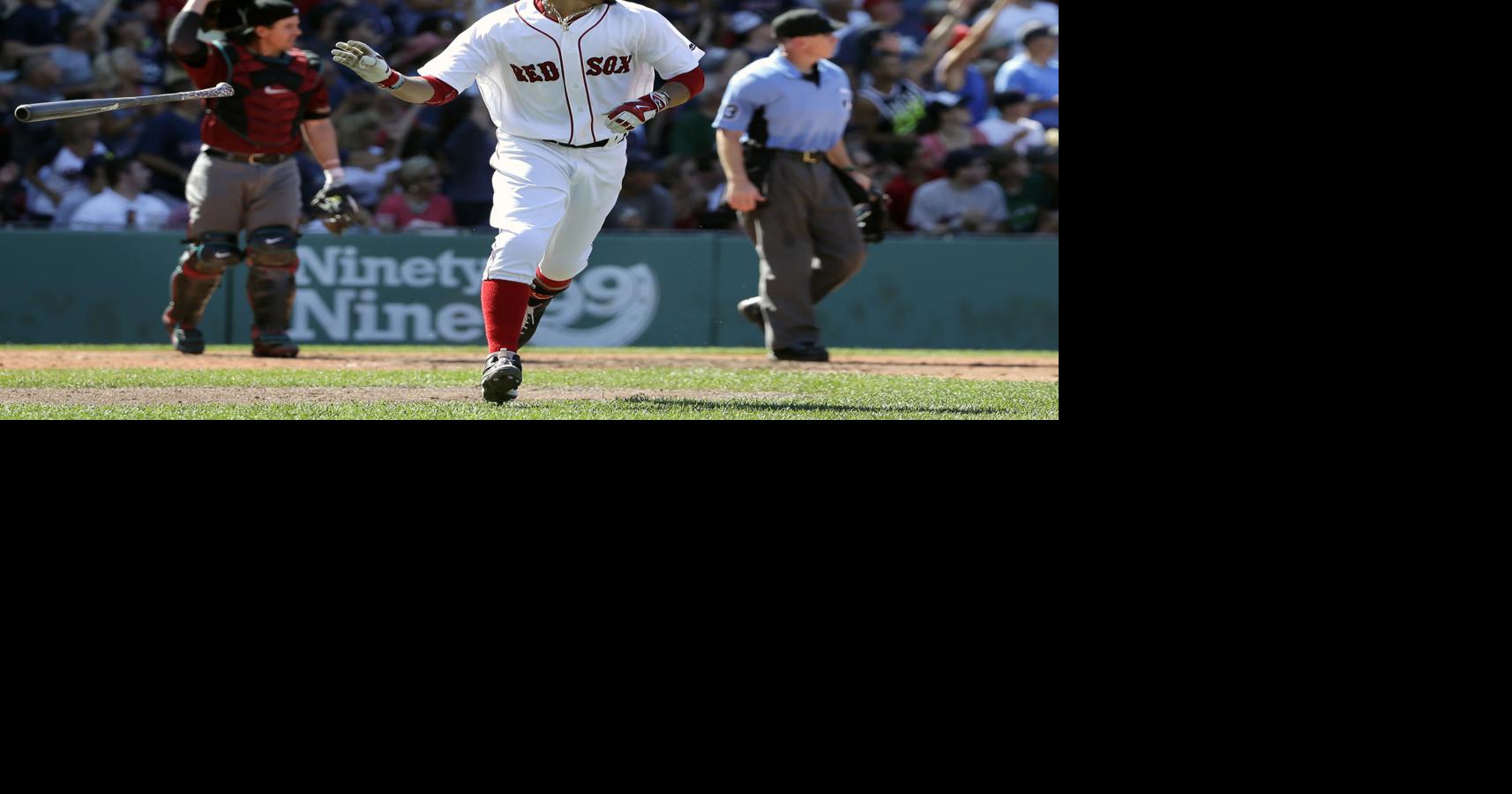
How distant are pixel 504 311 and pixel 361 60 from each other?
1037mm

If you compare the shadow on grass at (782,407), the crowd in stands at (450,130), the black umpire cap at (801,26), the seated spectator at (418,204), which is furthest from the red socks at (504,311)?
the seated spectator at (418,204)

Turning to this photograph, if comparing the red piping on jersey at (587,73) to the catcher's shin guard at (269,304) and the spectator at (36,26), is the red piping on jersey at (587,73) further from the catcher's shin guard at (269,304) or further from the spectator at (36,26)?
the spectator at (36,26)

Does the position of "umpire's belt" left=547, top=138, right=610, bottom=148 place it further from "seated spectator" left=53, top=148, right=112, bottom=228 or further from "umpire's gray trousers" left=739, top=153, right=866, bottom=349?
"seated spectator" left=53, top=148, right=112, bottom=228

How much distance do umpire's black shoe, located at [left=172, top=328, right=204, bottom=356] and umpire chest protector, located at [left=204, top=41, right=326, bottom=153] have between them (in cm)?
100

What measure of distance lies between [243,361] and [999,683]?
19.8 feet

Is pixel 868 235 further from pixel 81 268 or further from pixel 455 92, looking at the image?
pixel 81 268

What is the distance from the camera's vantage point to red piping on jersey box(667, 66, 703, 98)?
691 centimetres

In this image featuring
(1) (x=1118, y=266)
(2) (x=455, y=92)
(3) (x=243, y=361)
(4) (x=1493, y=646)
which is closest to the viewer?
(4) (x=1493, y=646)

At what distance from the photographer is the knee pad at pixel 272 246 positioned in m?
9.37

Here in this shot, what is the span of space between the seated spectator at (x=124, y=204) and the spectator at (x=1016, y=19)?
6605mm

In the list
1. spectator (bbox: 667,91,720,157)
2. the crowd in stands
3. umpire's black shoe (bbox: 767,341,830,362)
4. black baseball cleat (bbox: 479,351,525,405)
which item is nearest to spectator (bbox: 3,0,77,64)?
the crowd in stands

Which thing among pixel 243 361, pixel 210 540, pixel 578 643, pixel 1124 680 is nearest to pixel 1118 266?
pixel 1124 680

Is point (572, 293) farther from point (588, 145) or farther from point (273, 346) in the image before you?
point (588, 145)

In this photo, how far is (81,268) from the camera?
38.2 ft
